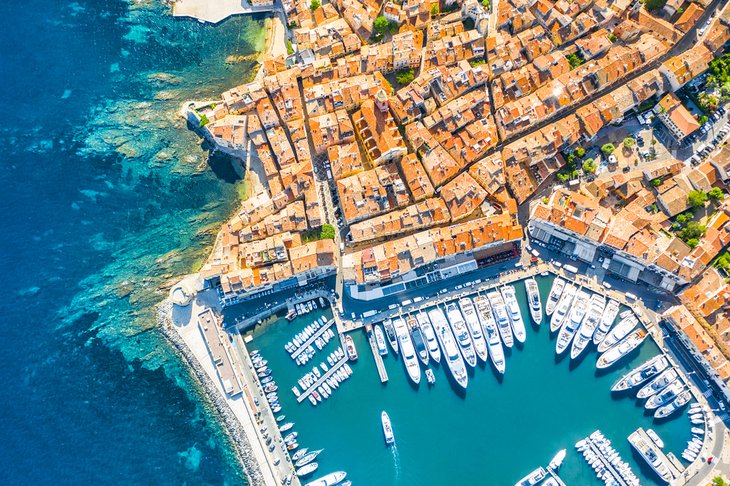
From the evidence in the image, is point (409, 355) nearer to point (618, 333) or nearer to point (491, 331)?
point (491, 331)

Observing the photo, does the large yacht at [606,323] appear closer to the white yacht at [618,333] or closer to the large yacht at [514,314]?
the white yacht at [618,333]

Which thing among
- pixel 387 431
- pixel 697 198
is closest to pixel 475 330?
pixel 387 431

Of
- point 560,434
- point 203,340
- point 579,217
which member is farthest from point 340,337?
point 579,217

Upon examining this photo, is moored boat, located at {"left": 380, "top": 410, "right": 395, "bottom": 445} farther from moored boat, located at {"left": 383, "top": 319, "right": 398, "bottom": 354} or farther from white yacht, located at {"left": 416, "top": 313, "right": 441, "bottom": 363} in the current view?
white yacht, located at {"left": 416, "top": 313, "right": 441, "bottom": 363}

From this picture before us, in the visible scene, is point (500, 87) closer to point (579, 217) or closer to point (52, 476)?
point (579, 217)

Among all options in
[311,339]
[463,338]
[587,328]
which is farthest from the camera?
[311,339]

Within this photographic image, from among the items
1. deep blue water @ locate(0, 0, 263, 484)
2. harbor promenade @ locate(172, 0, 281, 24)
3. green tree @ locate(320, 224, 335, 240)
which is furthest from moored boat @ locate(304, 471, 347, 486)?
harbor promenade @ locate(172, 0, 281, 24)
